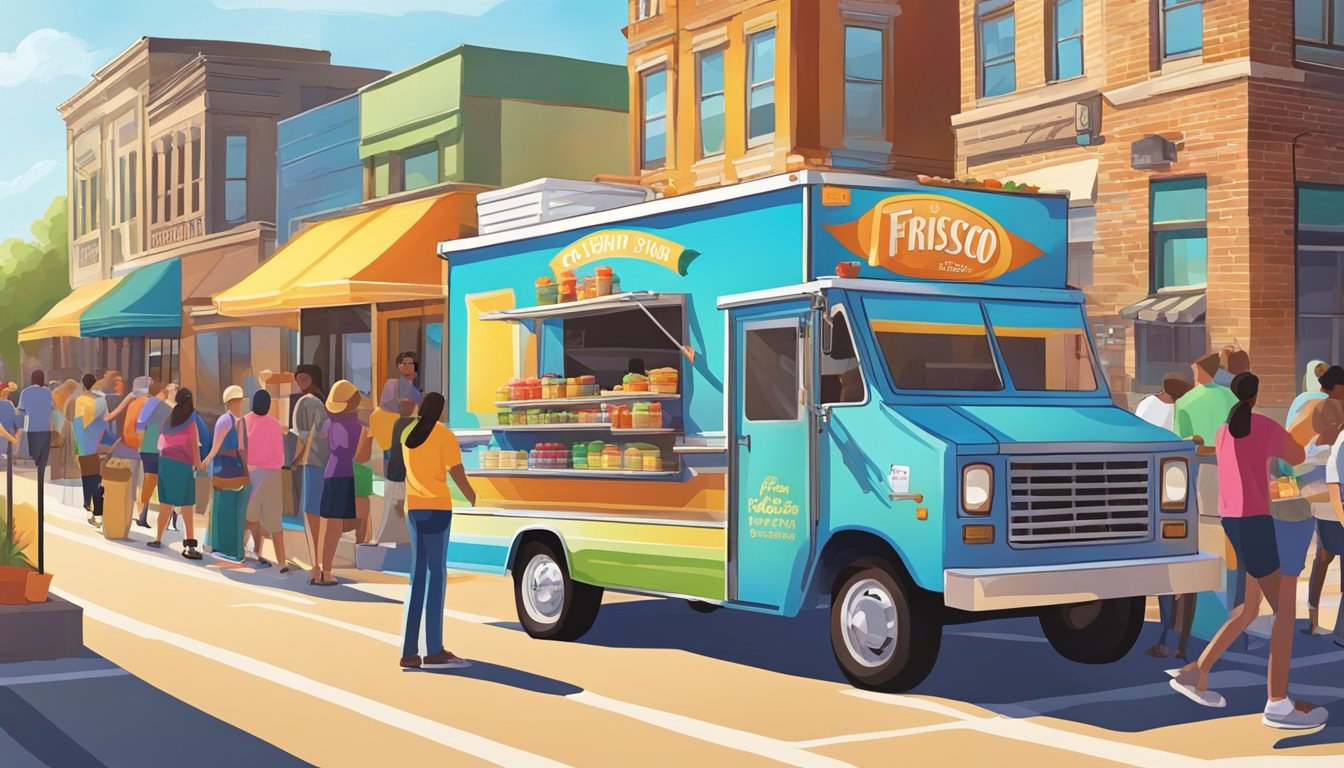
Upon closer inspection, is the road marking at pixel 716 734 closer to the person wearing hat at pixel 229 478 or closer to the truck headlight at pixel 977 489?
the truck headlight at pixel 977 489

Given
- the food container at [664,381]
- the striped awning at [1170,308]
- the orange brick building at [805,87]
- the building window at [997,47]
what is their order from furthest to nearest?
the orange brick building at [805,87]
the building window at [997,47]
the striped awning at [1170,308]
the food container at [664,381]

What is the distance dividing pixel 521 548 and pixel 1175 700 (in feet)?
17.2

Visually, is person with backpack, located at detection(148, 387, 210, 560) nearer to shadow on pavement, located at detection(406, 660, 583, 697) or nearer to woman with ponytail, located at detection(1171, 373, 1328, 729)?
shadow on pavement, located at detection(406, 660, 583, 697)

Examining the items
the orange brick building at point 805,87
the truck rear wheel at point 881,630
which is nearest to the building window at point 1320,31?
the orange brick building at point 805,87

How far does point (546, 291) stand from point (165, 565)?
22.0 feet

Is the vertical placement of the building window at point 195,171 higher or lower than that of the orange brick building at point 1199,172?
higher

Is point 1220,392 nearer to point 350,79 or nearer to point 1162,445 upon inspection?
point 1162,445

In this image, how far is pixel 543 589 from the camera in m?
12.8

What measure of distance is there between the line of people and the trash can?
1240 centimetres

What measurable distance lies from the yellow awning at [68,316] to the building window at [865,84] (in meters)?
19.1

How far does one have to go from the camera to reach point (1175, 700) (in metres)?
9.89

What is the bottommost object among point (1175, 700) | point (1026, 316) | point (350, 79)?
point (1175, 700)

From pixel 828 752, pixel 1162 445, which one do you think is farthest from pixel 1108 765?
pixel 1162 445

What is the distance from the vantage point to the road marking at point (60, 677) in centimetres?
1027
